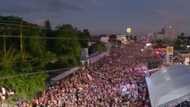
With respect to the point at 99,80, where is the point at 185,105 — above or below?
above

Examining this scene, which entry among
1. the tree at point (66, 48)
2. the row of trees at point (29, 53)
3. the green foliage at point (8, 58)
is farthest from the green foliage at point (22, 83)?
the tree at point (66, 48)

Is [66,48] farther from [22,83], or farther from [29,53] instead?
[22,83]

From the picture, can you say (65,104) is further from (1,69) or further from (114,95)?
(1,69)

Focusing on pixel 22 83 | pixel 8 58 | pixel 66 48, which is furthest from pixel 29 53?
pixel 22 83

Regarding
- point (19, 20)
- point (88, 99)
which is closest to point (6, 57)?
point (19, 20)

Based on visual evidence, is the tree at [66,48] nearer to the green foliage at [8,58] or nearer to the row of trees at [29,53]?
the row of trees at [29,53]

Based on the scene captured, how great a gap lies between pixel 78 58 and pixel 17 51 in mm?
19914

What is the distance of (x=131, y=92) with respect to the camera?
1275 inches

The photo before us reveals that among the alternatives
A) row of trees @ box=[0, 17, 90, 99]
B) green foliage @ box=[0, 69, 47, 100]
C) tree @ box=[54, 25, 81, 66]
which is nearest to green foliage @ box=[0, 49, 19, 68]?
row of trees @ box=[0, 17, 90, 99]

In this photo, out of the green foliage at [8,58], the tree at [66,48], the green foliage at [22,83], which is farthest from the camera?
the tree at [66,48]

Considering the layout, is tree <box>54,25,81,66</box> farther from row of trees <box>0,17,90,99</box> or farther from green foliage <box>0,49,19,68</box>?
green foliage <box>0,49,19,68</box>

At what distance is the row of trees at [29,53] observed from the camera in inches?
1590

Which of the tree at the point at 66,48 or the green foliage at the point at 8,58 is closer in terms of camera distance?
the green foliage at the point at 8,58

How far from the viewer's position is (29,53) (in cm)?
5909
